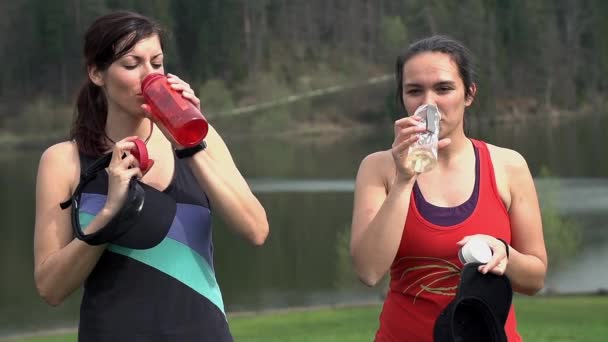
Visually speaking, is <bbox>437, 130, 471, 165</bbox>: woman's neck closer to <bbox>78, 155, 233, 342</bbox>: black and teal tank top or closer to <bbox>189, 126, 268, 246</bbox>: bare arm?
<bbox>189, 126, 268, 246</bbox>: bare arm

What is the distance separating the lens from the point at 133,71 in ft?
8.27

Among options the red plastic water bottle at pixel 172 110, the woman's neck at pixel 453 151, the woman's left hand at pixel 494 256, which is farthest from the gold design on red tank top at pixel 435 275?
the red plastic water bottle at pixel 172 110

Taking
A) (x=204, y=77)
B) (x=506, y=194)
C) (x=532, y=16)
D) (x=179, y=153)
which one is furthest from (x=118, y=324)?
(x=532, y=16)

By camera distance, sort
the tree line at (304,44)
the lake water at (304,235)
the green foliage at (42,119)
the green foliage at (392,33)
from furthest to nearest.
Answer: the green foliage at (392,33)
the tree line at (304,44)
the green foliage at (42,119)
the lake water at (304,235)

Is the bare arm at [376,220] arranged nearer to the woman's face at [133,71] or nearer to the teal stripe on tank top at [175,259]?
the teal stripe on tank top at [175,259]

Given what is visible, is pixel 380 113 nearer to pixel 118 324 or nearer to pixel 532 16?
pixel 532 16

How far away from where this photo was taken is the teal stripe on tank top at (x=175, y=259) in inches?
97.3

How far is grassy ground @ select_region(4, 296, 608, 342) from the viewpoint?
1130 cm

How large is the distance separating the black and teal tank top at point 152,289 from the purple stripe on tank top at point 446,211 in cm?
55

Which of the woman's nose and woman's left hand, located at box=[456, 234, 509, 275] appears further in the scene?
the woman's nose

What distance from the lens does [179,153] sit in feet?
8.30

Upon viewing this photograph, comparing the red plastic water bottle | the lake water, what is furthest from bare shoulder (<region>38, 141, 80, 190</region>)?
the lake water

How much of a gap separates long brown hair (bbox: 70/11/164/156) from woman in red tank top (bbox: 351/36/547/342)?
2.19 ft

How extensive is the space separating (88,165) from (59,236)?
19 centimetres
